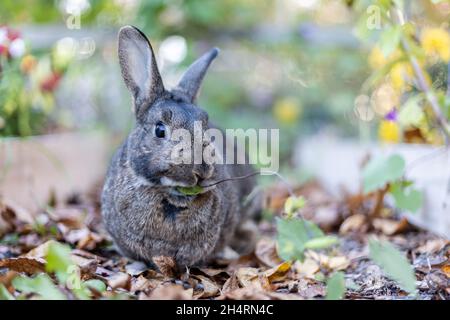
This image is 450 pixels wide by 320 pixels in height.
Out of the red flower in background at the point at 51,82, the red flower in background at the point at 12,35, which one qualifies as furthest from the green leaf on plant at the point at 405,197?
the red flower in background at the point at 51,82

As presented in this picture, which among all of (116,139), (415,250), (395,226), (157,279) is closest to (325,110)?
(116,139)

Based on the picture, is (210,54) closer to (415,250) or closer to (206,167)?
(206,167)

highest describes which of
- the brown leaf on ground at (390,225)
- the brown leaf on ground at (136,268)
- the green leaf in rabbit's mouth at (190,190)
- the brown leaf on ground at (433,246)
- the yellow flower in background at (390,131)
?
the yellow flower in background at (390,131)

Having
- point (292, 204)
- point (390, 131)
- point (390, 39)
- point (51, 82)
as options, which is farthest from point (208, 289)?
point (51, 82)

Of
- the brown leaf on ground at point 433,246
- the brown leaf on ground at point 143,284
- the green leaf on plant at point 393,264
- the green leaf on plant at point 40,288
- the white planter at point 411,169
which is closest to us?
the green leaf on plant at point 40,288

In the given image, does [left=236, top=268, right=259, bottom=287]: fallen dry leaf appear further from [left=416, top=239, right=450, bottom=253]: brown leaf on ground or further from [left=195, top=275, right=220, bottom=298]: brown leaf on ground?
[left=416, top=239, right=450, bottom=253]: brown leaf on ground

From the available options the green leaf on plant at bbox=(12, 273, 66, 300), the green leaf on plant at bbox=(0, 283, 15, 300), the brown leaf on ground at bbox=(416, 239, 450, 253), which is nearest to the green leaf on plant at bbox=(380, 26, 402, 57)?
the brown leaf on ground at bbox=(416, 239, 450, 253)

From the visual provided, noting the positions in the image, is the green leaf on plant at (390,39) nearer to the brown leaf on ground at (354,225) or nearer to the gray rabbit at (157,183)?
the gray rabbit at (157,183)
